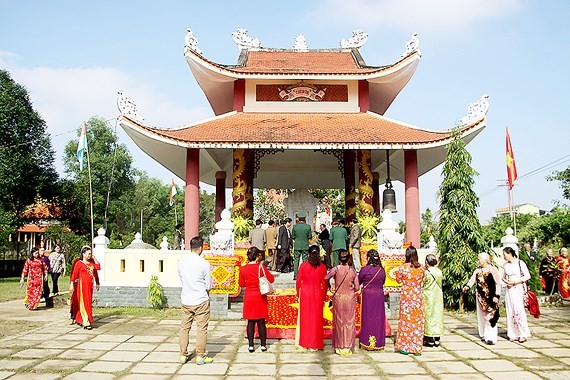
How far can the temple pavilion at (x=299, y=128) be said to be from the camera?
12.3 m

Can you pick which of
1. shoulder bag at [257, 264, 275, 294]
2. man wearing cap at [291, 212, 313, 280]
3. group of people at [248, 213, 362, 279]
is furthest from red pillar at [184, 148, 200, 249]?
shoulder bag at [257, 264, 275, 294]

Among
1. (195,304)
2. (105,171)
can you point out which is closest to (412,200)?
(195,304)

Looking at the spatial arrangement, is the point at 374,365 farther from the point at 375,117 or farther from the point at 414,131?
the point at 375,117

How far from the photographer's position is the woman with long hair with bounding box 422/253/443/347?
738 cm

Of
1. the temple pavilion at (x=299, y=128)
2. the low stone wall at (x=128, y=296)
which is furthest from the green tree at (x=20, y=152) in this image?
the low stone wall at (x=128, y=296)

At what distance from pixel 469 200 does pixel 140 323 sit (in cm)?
723

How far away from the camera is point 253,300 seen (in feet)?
23.0

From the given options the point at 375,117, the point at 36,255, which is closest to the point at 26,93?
the point at 36,255

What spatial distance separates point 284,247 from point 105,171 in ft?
94.0

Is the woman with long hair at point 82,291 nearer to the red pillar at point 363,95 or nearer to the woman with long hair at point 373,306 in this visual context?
the woman with long hair at point 373,306

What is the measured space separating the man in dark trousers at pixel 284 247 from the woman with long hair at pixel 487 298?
562 cm

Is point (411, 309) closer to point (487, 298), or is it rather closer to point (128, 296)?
point (487, 298)

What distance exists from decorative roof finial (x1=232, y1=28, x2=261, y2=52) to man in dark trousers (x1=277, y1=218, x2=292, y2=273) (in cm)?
807

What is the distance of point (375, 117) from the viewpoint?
1440 cm
